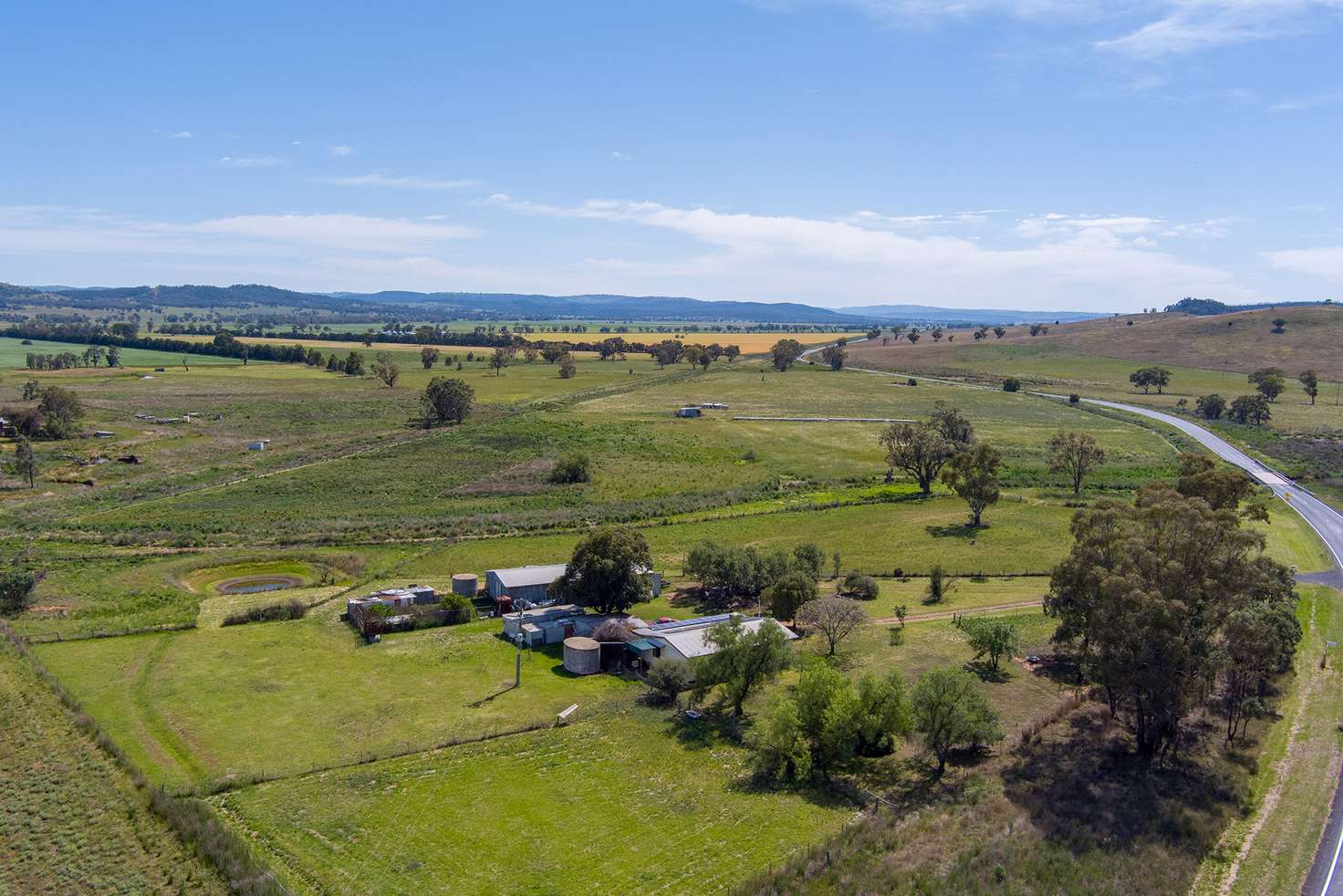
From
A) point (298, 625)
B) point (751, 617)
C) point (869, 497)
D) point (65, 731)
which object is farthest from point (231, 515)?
point (869, 497)

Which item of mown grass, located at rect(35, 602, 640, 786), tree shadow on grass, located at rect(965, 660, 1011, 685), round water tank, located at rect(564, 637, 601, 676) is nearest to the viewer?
mown grass, located at rect(35, 602, 640, 786)

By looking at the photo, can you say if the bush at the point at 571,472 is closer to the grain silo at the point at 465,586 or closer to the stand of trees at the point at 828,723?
the grain silo at the point at 465,586

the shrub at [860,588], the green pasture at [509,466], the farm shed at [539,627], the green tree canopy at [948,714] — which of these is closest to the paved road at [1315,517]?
the green pasture at [509,466]

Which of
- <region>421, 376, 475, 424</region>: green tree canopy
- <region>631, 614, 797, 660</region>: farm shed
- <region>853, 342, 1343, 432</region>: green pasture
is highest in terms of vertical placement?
<region>853, 342, 1343, 432</region>: green pasture

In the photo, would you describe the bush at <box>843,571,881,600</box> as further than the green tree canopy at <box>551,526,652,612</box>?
Yes

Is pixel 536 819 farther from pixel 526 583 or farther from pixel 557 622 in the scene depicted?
pixel 526 583

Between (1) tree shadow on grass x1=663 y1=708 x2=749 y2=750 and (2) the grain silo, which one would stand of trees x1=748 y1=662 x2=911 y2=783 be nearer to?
(1) tree shadow on grass x1=663 y1=708 x2=749 y2=750

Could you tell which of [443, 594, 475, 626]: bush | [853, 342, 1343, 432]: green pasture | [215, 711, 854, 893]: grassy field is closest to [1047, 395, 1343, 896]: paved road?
[853, 342, 1343, 432]: green pasture

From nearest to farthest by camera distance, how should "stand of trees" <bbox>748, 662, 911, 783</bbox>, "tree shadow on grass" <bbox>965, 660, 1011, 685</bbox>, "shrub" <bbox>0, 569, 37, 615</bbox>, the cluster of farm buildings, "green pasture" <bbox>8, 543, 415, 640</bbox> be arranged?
"stand of trees" <bbox>748, 662, 911, 783</bbox>, "tree shadow on grass" <bbox>965, 660, 1011, 685</bbox>, the cluster of farm buildings, "green pasture" <bbox>8, 543, 415, 640</bbox>, "shrub" <bbox>0, 569, 37, 615</bbox>
